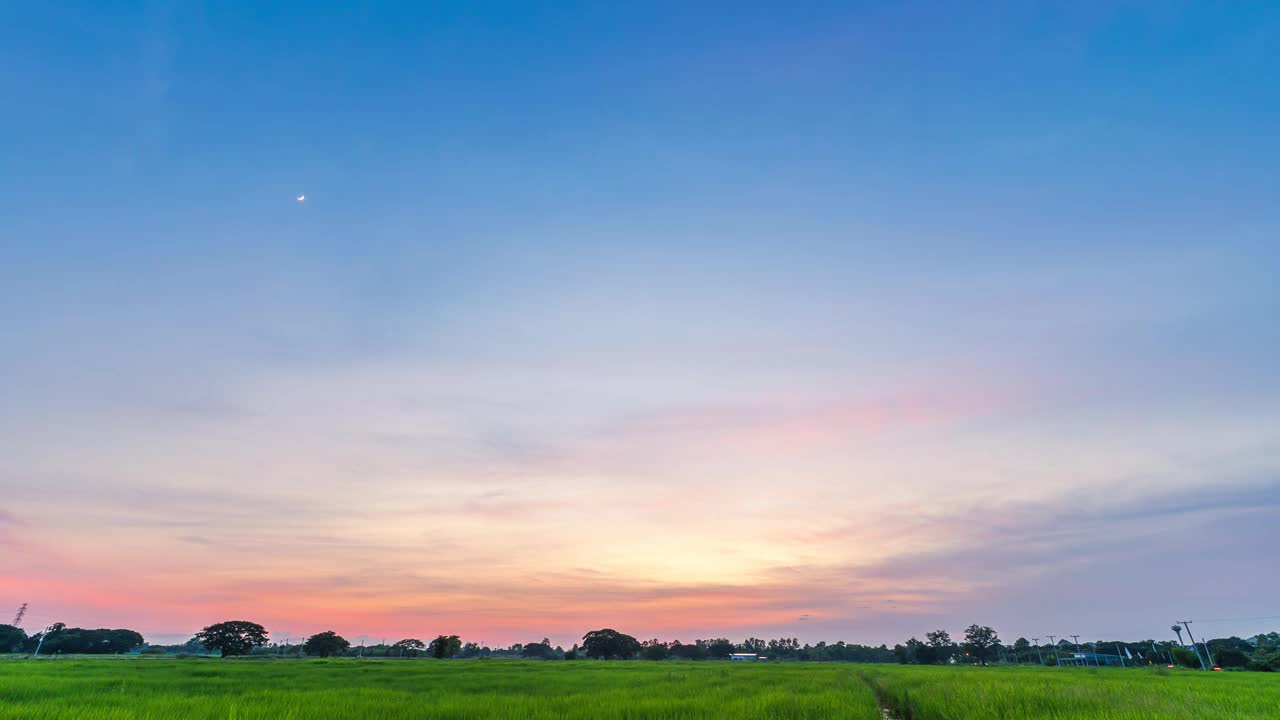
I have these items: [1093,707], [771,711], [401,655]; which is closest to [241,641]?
[401,655]

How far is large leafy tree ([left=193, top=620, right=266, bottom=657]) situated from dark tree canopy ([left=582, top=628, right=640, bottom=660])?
5150 cm

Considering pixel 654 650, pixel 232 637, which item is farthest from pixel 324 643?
pixel 654 650

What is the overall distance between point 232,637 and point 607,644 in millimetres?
57233

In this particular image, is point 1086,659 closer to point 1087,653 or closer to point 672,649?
point 1087,653

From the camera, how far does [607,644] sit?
103 metres

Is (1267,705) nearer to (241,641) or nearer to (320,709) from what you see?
(320,709)

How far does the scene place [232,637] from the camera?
81625 mm

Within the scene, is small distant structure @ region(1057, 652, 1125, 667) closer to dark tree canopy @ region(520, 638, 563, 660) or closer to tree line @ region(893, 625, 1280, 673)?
tree line @ region(893, 625, 1280, 673)

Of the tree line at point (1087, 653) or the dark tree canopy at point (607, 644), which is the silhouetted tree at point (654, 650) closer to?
the dark tree canopy at point (607, 644)

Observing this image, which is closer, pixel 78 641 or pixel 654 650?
pixel 78 641

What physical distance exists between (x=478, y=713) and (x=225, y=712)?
5.05 meters

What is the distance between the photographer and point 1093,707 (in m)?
11.4

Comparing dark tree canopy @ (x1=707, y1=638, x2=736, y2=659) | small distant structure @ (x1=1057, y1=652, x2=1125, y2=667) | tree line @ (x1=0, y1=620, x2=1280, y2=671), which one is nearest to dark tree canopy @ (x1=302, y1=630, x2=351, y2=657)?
tree line @ (x1=0, y1=620, x2=1280, y2=671)

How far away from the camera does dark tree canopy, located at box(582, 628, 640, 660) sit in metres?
103
